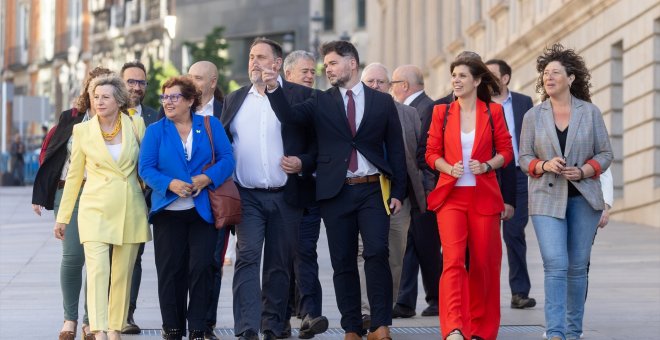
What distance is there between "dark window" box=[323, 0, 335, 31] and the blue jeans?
68.9 m

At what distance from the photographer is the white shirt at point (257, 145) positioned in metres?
11.3

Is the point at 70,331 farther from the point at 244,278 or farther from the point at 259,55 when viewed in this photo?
the point at 259,55

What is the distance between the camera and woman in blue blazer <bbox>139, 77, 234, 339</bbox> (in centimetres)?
1084

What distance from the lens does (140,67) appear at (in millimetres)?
12344

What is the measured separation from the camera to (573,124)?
36.1ft

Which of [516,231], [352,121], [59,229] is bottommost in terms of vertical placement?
[516,231]

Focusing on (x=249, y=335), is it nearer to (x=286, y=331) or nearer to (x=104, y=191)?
(x=286, y=331)

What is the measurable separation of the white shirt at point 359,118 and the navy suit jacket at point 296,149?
0.31m

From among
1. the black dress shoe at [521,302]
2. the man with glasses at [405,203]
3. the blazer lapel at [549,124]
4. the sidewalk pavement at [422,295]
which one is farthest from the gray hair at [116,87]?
the black dress shoe at [521,302]

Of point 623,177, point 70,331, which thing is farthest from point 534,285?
point 623,177

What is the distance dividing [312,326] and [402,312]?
1.37 meters

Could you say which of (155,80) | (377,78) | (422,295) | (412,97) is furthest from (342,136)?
(155,80)

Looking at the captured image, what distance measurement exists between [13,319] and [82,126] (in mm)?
2565

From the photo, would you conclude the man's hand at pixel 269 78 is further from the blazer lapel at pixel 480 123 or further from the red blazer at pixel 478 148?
the blazer lapel at pixel 480 123
